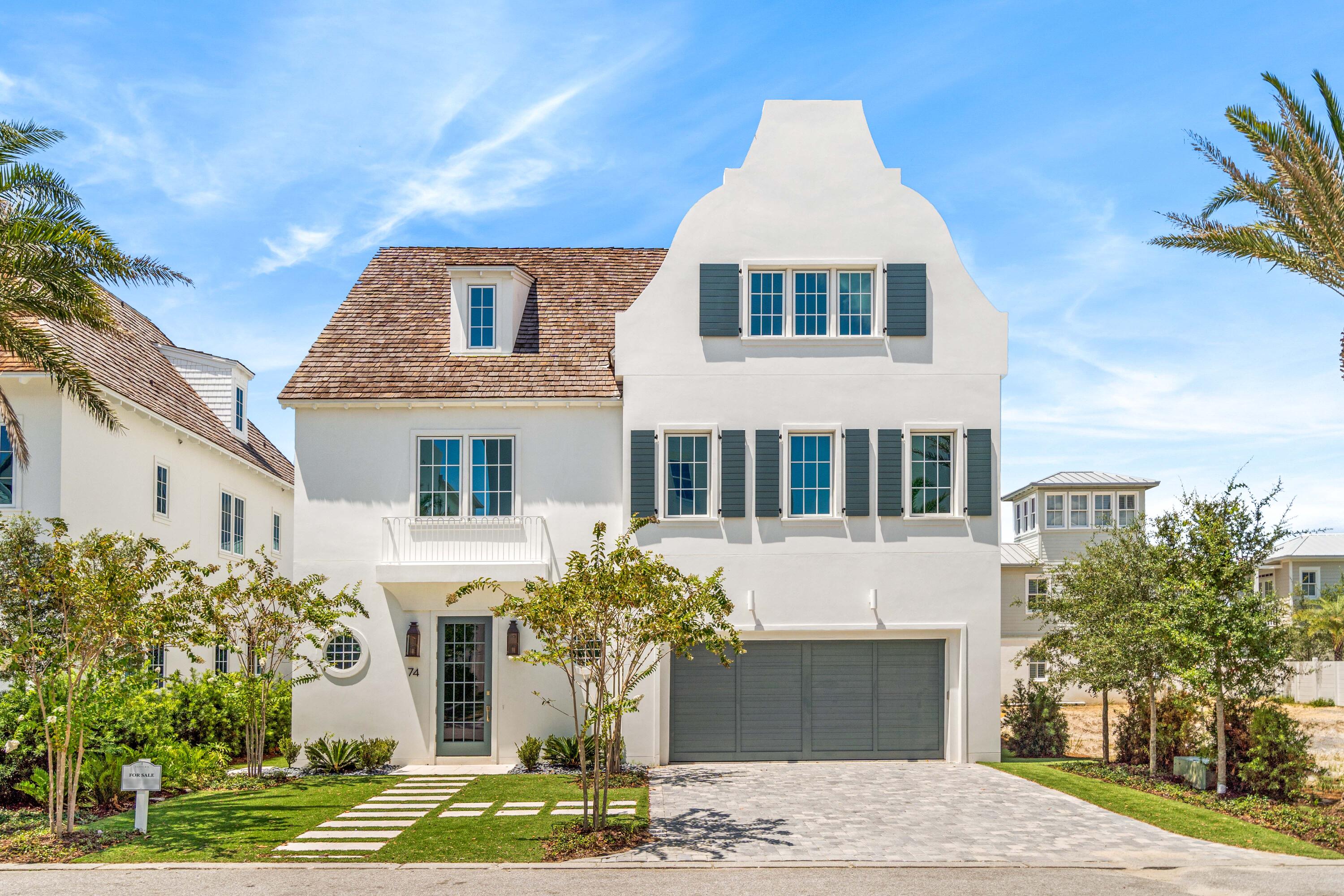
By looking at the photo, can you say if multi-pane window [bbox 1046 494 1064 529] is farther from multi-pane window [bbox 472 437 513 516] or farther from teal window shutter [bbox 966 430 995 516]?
multi-pane window [bbox 472 437 513 516]

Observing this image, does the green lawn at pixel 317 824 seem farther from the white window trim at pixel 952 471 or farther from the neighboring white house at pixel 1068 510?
the neighboring white house at pixel 1068 510

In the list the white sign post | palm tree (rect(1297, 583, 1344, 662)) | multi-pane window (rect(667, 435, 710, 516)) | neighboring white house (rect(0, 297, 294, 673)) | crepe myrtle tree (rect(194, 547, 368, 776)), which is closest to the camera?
the white sign post

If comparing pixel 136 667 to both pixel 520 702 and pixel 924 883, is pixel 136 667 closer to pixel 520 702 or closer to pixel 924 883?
pixel 520 702

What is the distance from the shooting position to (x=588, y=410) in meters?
20.0

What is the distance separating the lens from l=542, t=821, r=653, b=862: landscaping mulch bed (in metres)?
11.8

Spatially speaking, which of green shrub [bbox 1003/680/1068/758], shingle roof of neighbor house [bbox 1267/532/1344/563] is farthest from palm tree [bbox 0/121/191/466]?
shingle roof of neighbor house [bbox 1267/532/1344/563]

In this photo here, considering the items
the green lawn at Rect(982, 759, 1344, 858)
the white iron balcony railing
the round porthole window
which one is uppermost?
the white iron balcony railing

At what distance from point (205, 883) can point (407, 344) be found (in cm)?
1207

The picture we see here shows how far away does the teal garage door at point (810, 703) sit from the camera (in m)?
19.1

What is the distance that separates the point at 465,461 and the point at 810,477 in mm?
6257

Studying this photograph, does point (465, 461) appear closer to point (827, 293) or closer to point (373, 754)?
point (373, 754)

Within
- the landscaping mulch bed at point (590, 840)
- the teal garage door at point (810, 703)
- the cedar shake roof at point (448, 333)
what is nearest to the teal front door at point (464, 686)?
the teal garage door at point (810, 703)

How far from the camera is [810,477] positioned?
1938 centimetres

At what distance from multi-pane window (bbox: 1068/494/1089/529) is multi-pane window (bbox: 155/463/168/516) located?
1011 inches
